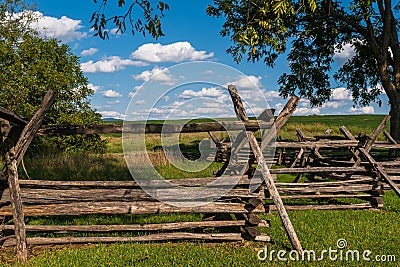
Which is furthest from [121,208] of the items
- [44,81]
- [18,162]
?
[44,81]

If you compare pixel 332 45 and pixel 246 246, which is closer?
pixel 246 246

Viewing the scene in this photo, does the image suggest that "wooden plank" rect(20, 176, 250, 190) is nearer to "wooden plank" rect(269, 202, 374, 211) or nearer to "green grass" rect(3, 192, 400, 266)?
"green grass" rect(3, 192, 400, 266)

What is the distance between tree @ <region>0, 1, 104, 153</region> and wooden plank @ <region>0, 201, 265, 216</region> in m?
10.0

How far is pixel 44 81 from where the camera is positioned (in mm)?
16000

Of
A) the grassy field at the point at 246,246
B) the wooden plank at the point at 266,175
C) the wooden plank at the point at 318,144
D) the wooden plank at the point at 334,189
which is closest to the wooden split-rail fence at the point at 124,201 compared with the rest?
the wooden plank at the point at 266,175

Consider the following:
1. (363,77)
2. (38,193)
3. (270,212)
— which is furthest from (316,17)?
(38,193)

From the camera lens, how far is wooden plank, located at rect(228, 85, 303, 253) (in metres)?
5.95

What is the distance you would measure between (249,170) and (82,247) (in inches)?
121

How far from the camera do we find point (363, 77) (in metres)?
18.4

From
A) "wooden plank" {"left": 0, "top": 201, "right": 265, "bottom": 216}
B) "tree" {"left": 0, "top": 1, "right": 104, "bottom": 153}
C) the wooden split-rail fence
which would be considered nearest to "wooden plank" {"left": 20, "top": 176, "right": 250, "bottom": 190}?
the wooden split-rail fence

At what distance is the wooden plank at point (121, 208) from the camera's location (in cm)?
630

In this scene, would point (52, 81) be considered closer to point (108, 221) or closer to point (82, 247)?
point (108, 221)

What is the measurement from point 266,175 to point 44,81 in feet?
41.2

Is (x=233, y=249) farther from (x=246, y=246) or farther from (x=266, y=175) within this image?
(x=266, y=175)
